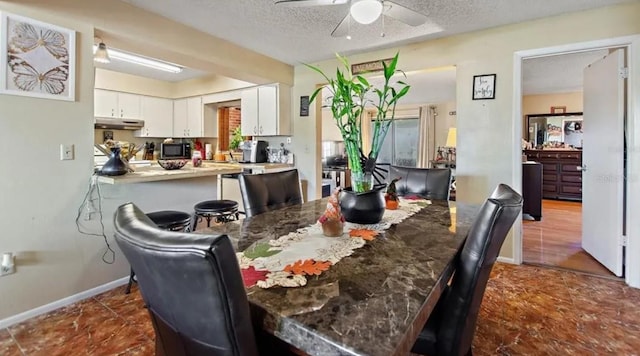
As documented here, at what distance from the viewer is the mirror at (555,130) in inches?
260

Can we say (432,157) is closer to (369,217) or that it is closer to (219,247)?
(369,217)

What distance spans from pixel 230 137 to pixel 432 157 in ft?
15.9

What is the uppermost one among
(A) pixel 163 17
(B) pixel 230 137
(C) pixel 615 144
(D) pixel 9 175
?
(A) pixel 163 17

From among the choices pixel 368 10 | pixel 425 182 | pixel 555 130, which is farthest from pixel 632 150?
pixel 555 130

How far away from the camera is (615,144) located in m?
2.74

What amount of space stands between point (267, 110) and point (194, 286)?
4.13 m

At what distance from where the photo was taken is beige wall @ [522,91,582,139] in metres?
6.65

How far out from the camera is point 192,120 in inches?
218

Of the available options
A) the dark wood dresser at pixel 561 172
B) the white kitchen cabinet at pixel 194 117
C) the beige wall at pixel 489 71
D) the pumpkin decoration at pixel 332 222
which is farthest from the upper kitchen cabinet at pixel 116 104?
the dark wood dresser at pixel 561 172

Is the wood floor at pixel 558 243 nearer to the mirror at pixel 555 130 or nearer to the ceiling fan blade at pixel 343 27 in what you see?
the mirror at pixel 555 130

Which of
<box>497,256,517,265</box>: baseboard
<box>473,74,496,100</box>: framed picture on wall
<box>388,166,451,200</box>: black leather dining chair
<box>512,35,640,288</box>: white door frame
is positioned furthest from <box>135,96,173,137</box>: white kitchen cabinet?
<box>512,35,640,288</box>: white door frame

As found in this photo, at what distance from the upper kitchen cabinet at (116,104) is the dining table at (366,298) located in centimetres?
468

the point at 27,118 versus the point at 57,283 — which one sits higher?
the point at 27,118

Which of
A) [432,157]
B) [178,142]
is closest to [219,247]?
[178,142]
